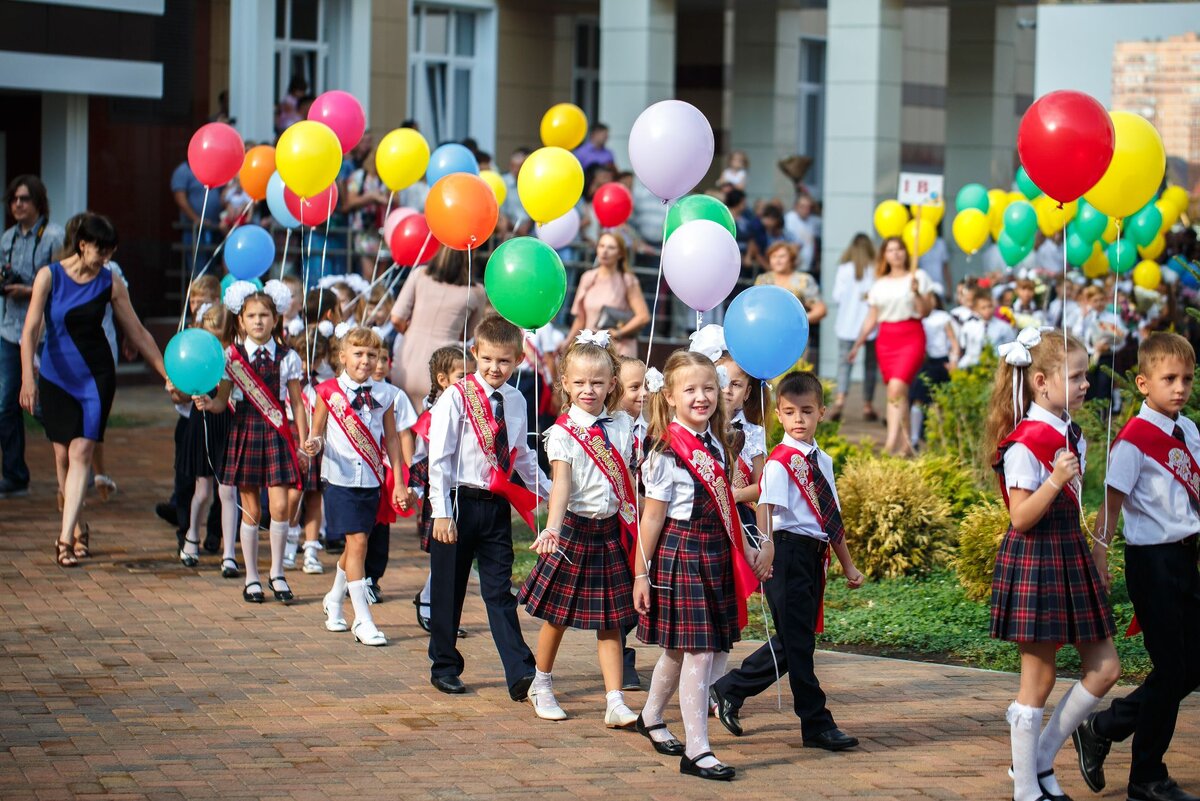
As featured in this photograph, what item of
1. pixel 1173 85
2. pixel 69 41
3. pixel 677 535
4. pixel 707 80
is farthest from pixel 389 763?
pixel 1173 85

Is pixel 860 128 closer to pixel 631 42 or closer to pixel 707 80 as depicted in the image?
pixel 631 42

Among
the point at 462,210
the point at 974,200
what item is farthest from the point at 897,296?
the point at 462,210

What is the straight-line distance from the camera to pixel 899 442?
14.0 meters

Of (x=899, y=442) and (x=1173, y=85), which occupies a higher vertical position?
(x=1173, y=85)

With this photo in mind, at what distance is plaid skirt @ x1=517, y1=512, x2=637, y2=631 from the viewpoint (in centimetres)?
653

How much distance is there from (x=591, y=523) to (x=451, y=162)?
459 cm

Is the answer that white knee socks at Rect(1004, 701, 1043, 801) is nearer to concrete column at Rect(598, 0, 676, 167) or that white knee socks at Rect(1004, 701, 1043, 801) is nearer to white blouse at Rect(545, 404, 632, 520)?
white blouse at Rect(545, 404, 632, 520)

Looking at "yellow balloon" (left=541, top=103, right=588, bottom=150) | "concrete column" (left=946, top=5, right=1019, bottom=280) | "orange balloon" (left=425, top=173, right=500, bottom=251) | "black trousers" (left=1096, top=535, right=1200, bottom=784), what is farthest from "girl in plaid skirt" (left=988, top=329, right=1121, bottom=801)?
"concrete column" (left=946, top=5, right=1019, bottom=280)

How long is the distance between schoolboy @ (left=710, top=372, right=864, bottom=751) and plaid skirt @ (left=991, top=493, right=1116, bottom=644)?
0.88 meters

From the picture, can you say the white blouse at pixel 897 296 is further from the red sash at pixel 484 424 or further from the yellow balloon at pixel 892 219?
the red sash at pixel 484 424

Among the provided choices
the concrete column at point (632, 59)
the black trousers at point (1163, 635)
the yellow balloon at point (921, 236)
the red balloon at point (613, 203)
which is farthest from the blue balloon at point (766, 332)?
the concrete column at point (632, 59)

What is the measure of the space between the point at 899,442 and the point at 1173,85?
18.6 meters

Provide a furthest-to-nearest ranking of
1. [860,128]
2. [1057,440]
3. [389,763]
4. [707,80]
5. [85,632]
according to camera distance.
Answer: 1. [707,80]
2. [860,128]
3. [85,632]
4. [389,763]
5. [1057,440]

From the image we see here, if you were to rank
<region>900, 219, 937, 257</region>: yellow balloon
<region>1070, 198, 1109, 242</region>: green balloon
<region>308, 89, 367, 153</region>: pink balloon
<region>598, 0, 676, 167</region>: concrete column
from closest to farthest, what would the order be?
<region>308, 89, 367, 153</region>: pink balloon → <region>1070, 198, 1109, 242</region>: green balloon → <region>900, 219, 937, 257</region>: yellow balloon → <region>598, 0, 676, 167</region>: concrete column
